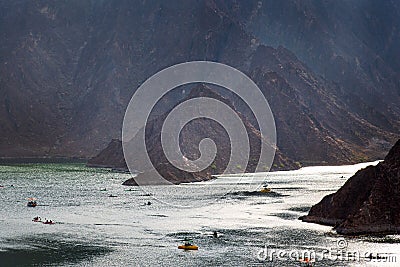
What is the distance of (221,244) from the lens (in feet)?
417

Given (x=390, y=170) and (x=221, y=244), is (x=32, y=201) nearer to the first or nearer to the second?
(x=221, y=244)

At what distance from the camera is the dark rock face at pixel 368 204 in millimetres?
131125

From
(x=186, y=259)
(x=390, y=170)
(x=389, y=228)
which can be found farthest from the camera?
(x=390, y=170)

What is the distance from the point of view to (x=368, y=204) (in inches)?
5231

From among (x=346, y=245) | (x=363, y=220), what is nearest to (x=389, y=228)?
(x=363, y=220)

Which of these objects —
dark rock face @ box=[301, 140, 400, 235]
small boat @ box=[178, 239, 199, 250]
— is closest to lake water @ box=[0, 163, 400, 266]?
small boat @ box=[178, 239, 199, 250]

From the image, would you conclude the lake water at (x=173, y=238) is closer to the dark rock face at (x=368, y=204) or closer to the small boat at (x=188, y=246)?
the small boat at (x=188, y=246)

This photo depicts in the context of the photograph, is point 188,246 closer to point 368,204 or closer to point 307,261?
point 307,261

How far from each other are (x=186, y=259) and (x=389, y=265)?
1304 inches

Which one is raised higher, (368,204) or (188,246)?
(368,204)

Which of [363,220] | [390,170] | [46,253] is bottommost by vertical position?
[46,253]

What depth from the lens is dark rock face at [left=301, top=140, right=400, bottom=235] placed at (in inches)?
5162

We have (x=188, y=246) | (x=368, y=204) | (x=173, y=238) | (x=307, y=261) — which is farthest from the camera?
(x=173, y=238)

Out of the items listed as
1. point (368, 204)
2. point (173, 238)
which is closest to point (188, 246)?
point (173, 238)
